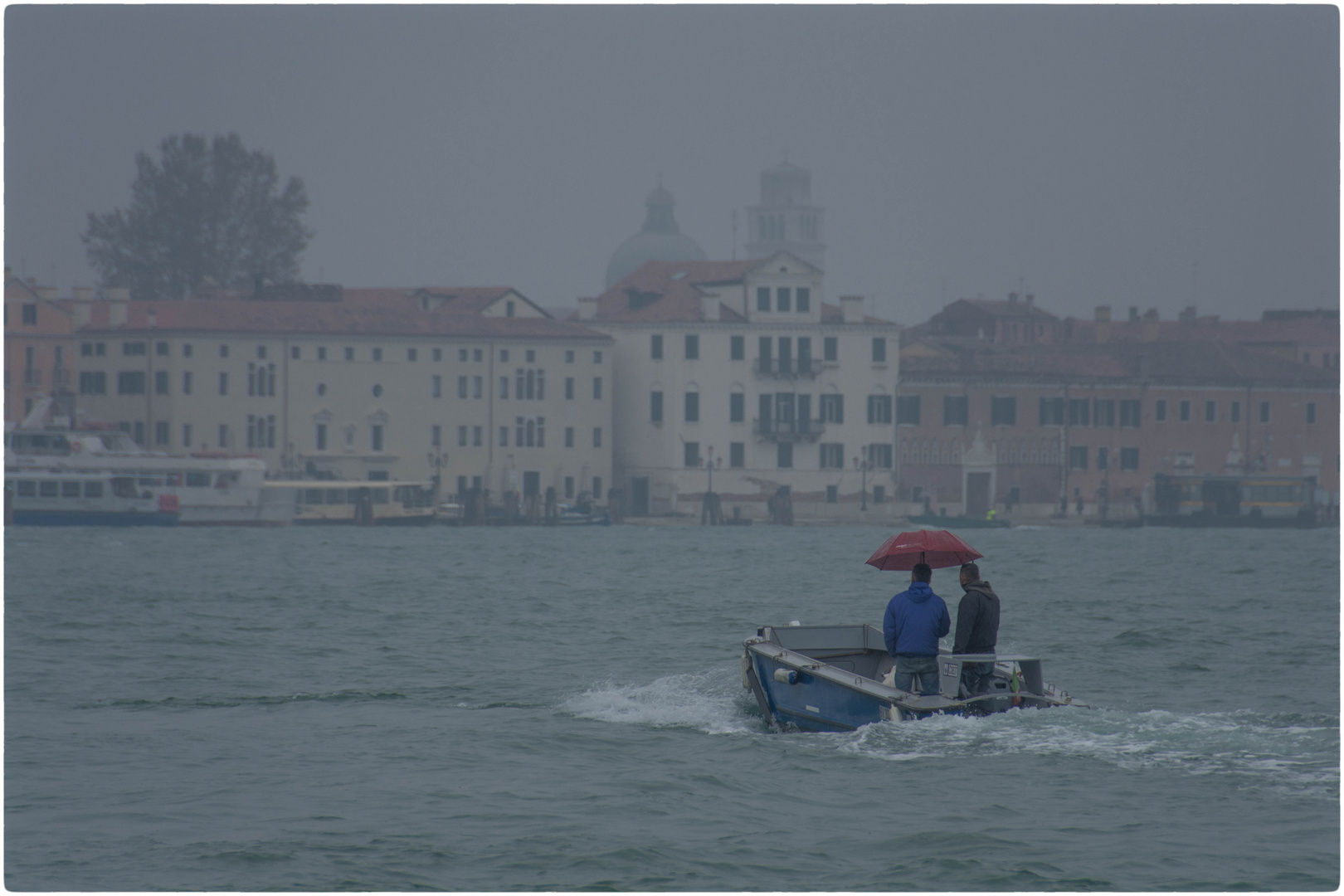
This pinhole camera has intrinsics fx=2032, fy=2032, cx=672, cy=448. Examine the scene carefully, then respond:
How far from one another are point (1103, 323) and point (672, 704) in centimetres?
6981

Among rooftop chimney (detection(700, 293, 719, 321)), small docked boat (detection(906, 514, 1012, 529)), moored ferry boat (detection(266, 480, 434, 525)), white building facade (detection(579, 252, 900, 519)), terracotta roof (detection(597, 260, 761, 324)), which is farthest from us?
terracotta roof (detection(597, 260, 761, 324))

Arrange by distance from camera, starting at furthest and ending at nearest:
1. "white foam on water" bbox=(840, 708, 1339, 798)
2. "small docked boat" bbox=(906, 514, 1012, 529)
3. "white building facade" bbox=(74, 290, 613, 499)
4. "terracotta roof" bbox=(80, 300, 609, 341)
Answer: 1. "small docked boat" bbox=(906, 514, 1012, 529)
2. "terracotta roof" bbox=(80, 300, 609, 341)
3. "white building facade" bbox=(74, 290, 613, 499)
4. "white foam on water" bbox=(840, 708, 1339, 798)

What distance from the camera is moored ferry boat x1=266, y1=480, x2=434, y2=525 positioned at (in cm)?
6394

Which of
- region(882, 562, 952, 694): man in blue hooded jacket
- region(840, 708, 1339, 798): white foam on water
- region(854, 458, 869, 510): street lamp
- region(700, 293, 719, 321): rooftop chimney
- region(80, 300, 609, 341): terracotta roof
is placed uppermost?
region(700, 293, 719, 321): rooftop chimney

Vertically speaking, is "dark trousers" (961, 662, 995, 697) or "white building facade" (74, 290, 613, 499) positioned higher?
"white building facade" (74, 290, 613, 499)

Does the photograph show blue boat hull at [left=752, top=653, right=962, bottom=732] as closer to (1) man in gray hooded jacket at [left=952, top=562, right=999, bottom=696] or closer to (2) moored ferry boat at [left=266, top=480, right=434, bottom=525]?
(1) man in gray hooded jacket at [left=952, top=562, right=999, bottom=696]

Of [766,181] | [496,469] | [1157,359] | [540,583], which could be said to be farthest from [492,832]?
[766,181]

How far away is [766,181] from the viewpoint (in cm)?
14312

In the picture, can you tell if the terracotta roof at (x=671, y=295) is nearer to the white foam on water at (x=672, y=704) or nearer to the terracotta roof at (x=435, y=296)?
the terracotta roof at (x=435, y=296)

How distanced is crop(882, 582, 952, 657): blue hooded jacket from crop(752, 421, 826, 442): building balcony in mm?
57480

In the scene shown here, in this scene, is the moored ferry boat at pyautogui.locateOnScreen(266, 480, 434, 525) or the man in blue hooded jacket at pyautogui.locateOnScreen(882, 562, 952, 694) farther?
the moored ferry boat at pyautogui.locateOnScreen(266, 480, 434, 525)

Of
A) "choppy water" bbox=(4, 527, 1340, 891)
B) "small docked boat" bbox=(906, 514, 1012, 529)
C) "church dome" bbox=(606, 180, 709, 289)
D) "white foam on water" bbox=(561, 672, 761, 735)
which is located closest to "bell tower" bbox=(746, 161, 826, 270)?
"church dome" bbox=(606, 180, 709, 289)

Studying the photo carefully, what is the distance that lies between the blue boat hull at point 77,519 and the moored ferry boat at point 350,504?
5000 mm

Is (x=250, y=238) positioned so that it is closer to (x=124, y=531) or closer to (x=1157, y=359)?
(x=124, y=531)
